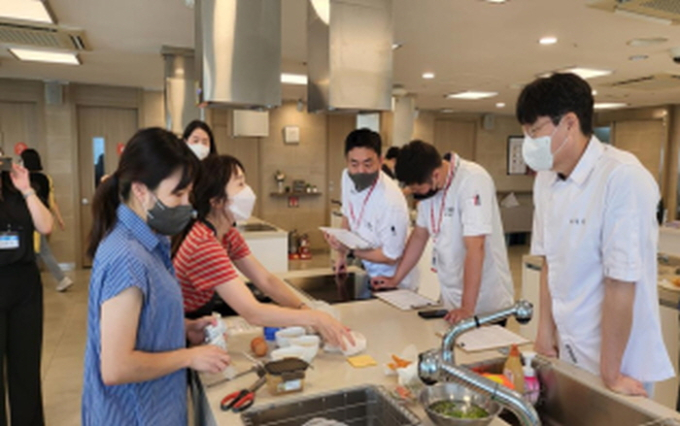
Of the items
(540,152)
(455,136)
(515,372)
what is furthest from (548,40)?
(455,136)

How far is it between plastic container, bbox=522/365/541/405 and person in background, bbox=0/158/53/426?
2.23 m

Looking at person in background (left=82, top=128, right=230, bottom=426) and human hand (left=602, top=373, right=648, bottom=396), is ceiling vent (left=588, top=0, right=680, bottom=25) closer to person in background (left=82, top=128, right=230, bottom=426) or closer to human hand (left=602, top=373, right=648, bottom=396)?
human hand (left=602, top=373, right=648, bottom=396)

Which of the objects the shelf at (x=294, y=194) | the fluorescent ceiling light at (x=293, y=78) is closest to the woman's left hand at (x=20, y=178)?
the fluorescent ceiling light at (x=293, y=78)

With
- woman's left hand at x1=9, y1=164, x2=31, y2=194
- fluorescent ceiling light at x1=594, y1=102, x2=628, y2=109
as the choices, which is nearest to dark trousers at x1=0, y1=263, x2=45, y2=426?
woman's left hand at x1=9, y1=164, x2=31, y2=194

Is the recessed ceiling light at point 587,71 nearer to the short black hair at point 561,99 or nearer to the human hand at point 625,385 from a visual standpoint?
the short black hair at point 561,99

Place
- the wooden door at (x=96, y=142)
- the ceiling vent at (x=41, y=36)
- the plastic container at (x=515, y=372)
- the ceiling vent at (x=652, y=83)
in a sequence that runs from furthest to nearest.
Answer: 1. the wooden door at (x=96, y=142)
2. the ceiling vent at (x=652, y=83)
3. the ceiling vent at (x=41, y=36)
4. the plastic container at (x=515, y=372)

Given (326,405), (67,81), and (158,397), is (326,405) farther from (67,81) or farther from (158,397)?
(67,81)

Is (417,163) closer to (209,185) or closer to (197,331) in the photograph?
(209,185)

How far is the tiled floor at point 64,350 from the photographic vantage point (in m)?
2.97

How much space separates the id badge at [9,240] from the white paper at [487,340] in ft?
6.68

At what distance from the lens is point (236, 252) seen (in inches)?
77.9

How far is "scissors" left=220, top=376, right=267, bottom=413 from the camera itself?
4.09 feet

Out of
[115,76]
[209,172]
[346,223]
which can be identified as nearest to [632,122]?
[346,223]

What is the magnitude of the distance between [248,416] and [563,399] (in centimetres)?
92
